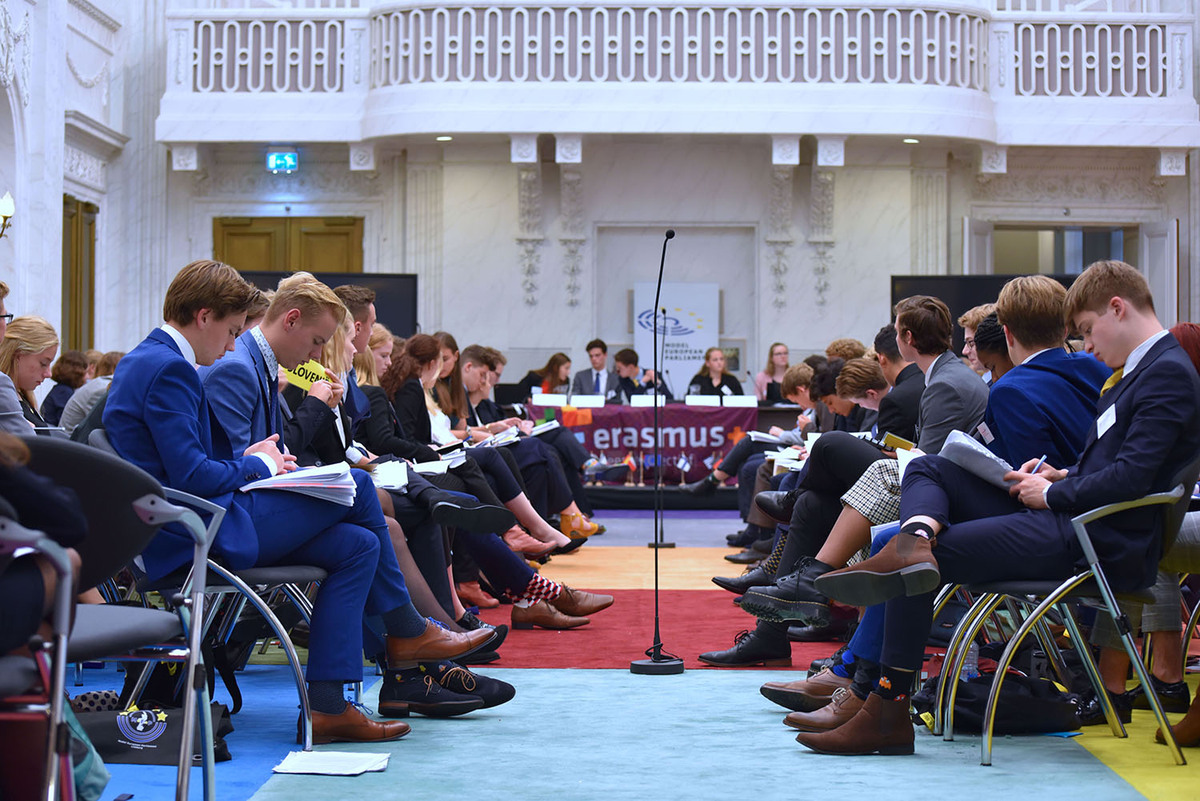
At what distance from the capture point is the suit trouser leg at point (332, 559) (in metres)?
3.17

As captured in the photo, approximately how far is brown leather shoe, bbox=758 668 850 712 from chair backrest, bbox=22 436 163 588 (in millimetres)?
2062

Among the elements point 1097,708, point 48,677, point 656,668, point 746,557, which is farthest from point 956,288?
point 48,677

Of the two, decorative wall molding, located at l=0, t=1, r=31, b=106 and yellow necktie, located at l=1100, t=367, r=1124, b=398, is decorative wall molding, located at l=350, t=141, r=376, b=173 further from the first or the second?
yellow necktie, located at l=1100, t=367, r=1124, b=398

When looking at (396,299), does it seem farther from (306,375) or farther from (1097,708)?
(1097,708)

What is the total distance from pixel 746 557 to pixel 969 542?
14.9 ft

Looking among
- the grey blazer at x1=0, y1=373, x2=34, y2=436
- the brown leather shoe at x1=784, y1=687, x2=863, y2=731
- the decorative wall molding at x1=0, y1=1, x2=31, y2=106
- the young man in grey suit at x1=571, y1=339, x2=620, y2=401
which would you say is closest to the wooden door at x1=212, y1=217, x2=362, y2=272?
the young man in grey suit at x1=571, y1=339, x2=620, y2=401

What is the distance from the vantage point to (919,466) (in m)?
3.31

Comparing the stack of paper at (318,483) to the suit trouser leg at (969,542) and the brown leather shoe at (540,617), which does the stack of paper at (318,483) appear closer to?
the suit trouser leg at (969,542)

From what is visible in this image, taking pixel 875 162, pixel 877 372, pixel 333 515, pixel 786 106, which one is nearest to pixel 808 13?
pixel 786 106

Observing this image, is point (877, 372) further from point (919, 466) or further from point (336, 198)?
point (336, 198)

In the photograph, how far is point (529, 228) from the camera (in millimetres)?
14242

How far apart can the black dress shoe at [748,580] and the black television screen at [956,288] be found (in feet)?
23.3

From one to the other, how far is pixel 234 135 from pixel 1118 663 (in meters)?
11.5

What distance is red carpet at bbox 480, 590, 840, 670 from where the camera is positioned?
4723mm
